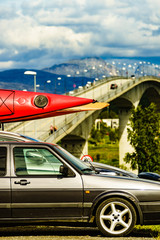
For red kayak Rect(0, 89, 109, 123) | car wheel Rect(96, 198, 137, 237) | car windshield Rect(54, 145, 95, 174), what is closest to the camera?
car wheel Rect(96, 198, 137, 237)

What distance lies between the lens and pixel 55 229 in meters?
8.97

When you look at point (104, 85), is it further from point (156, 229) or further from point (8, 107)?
point (156, 229)

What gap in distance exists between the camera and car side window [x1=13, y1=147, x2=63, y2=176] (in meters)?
8.29

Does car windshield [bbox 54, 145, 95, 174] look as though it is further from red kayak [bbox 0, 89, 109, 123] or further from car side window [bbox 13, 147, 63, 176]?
red kayak [bbox 0, 89, 109, 123]

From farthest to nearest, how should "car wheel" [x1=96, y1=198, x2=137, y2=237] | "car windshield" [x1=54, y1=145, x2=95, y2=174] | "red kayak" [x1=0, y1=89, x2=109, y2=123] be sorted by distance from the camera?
"red kayak" [x1=0, y1=89, x2=109, y2=123], "car windshield" [x1=54, y1=145, x2=95, y2=174], "car wheel" [x1=96, y1=198, x2=137, y2=237]

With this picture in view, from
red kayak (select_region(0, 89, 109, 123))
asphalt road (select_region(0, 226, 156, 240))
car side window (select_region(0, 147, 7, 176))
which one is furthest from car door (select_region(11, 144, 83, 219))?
red kayak (select_region(0, 89, 109, 123))

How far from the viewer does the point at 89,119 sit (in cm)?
6931

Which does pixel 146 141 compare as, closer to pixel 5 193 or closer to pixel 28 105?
pixel 28 105

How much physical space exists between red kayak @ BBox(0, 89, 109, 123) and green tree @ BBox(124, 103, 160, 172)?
47.4m

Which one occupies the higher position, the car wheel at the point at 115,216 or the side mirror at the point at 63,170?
the side mirror at the point at 63,170

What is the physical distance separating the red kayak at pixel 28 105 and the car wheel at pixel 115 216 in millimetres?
8759

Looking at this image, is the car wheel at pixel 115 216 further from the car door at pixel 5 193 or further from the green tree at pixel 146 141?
the green tree at pixel 146 141

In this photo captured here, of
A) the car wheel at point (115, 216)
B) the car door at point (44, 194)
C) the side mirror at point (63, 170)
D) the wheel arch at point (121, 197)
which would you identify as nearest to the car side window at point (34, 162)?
the car door at point (44, 194)

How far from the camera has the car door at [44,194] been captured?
8109mm
